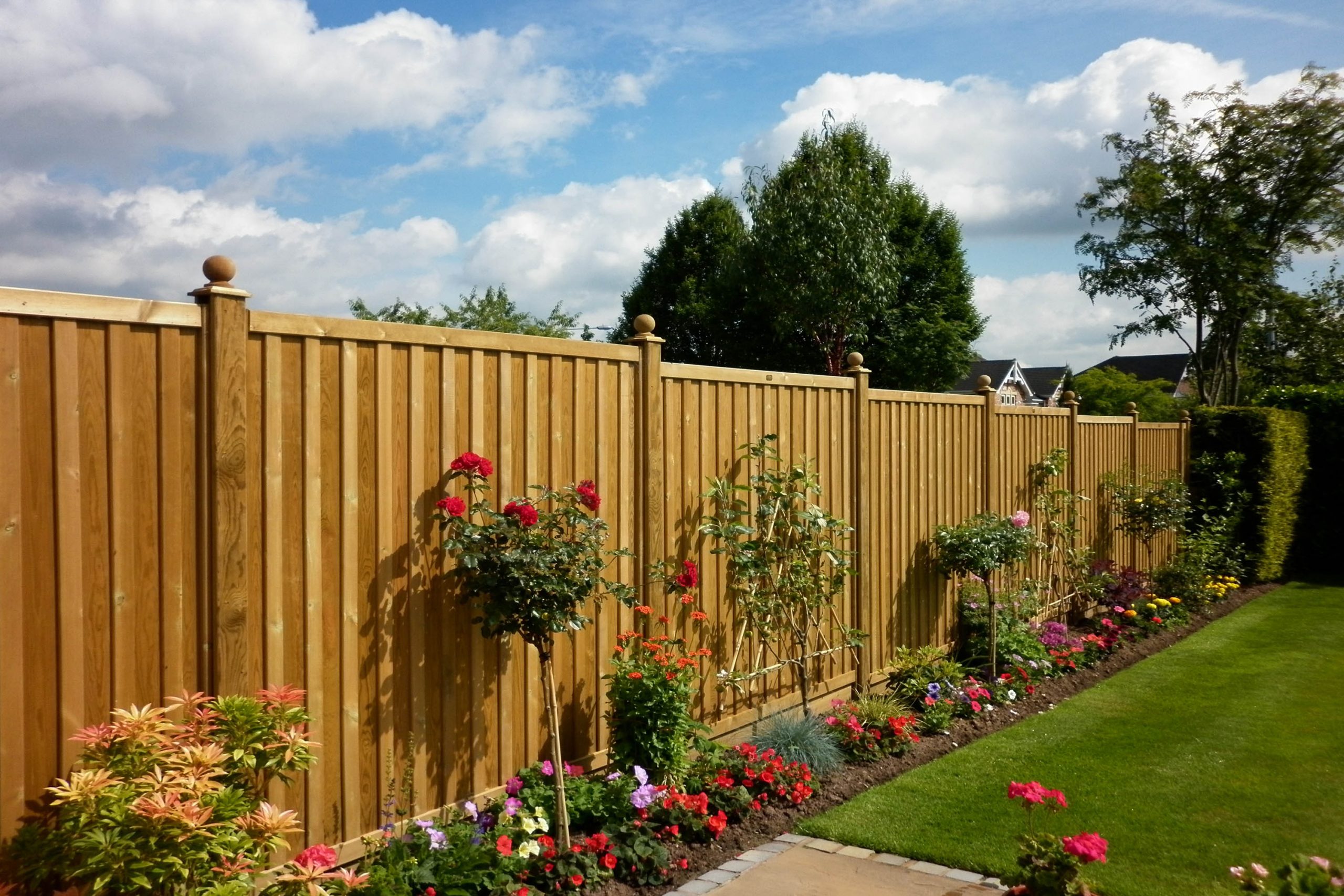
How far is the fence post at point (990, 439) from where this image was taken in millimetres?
8102

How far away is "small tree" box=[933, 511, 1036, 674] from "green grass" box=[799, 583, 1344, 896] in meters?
0.79

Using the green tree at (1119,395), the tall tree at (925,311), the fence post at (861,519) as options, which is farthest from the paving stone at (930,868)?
the green tree at (1119,395)

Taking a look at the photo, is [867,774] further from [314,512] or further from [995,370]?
[995,370]

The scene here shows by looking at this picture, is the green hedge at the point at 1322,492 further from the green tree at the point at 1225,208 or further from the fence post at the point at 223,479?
the fence post at the point at 223,479

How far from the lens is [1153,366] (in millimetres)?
54156

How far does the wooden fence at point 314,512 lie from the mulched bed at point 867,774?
0.69 meters

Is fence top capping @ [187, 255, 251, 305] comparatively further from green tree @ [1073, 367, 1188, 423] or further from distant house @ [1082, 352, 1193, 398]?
distant house @ [1082, 352, 1193, 398]

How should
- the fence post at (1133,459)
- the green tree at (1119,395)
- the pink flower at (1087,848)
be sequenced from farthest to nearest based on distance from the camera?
the green tree at (1119,395) → the fence post at (1133,459) → the pink flower at (1087,848)

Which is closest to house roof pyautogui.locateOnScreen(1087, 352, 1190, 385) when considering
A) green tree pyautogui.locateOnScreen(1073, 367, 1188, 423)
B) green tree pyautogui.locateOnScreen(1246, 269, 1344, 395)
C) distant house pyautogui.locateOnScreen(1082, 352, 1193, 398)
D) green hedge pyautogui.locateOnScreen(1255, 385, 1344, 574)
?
distant house pyautogui.locateOnScreen(1082, 352, 1193, 398)

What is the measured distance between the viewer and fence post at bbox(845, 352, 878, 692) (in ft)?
21.2

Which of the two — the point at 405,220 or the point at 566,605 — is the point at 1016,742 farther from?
the point at 405,220

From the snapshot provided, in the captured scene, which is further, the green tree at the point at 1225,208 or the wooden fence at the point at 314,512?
the green tree at the point at 1225,208

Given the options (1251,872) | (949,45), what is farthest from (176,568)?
(949,45)

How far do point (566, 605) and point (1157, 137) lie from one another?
22.7 m
